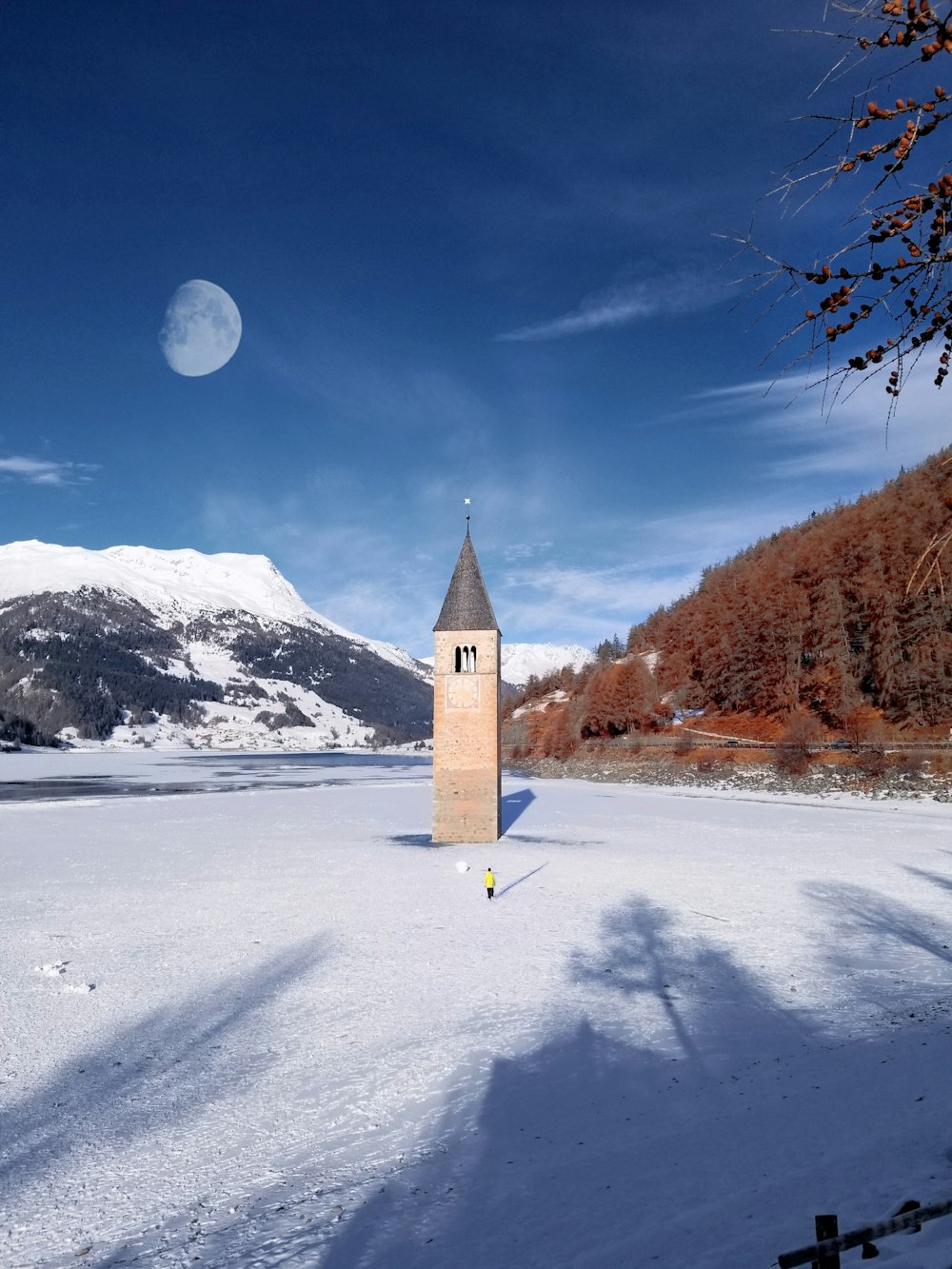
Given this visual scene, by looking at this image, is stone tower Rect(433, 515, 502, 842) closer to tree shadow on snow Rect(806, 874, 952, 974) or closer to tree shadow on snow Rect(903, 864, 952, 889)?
tree shadow on snow Rect(806, 874, 952, 974)

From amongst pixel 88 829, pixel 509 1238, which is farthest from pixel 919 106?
pixel 88 829

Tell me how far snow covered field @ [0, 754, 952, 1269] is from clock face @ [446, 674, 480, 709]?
10433 millimetres

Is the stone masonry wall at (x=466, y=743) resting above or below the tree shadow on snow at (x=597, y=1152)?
above

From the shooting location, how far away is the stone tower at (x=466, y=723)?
107ft

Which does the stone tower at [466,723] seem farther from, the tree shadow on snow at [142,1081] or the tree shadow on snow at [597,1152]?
the tree shadow on snow at [597,1152]

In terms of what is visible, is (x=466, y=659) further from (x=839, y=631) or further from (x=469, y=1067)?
(x=839, y=631)

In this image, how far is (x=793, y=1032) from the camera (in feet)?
36.6

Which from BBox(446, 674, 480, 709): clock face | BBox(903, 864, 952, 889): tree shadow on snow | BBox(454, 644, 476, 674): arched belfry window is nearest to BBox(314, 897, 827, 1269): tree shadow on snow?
BBox(903, 864, 952, 889): tree shadow on snow

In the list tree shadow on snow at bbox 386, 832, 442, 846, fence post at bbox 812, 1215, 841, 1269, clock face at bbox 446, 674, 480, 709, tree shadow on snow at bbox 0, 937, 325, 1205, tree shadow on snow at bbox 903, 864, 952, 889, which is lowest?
tree shadow on snow at bbox 386, 832, 442, 846

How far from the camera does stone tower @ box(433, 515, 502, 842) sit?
107ft

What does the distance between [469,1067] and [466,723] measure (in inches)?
890

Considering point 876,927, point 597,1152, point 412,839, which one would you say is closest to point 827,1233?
point 597,1152

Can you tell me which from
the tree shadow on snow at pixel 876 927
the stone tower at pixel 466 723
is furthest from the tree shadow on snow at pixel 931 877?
the stone tower at pixel 466 723

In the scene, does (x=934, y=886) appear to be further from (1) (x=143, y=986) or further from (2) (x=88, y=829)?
(2) (x=88, y=829)
